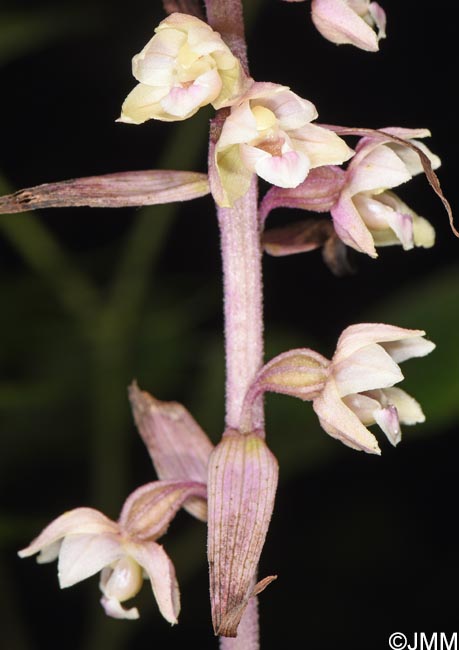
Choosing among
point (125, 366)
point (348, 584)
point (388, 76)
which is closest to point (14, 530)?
point (125, 366)

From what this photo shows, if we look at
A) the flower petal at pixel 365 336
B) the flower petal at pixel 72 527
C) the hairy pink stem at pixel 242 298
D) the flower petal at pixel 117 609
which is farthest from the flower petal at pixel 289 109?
the flower petal at pixel 117 609

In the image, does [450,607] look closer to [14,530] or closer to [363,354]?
[14,530]

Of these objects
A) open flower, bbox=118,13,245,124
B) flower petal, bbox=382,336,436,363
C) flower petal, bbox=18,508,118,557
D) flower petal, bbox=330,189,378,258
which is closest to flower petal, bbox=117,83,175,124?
open flower, bbox=118,13,245,124

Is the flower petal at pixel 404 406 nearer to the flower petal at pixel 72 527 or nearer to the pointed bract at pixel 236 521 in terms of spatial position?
the pointed bract at pixel 236 521

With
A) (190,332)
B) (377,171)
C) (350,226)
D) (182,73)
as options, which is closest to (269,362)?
(350,226)

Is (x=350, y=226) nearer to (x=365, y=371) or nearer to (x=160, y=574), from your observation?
(x=365, y=371)

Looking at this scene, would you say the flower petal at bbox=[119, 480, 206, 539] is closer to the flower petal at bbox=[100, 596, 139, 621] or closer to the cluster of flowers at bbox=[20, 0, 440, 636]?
the cluster of flowers at bbox=[20, 0, 440, 636]

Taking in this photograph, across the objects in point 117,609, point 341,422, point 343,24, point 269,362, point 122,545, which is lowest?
point 117,609
